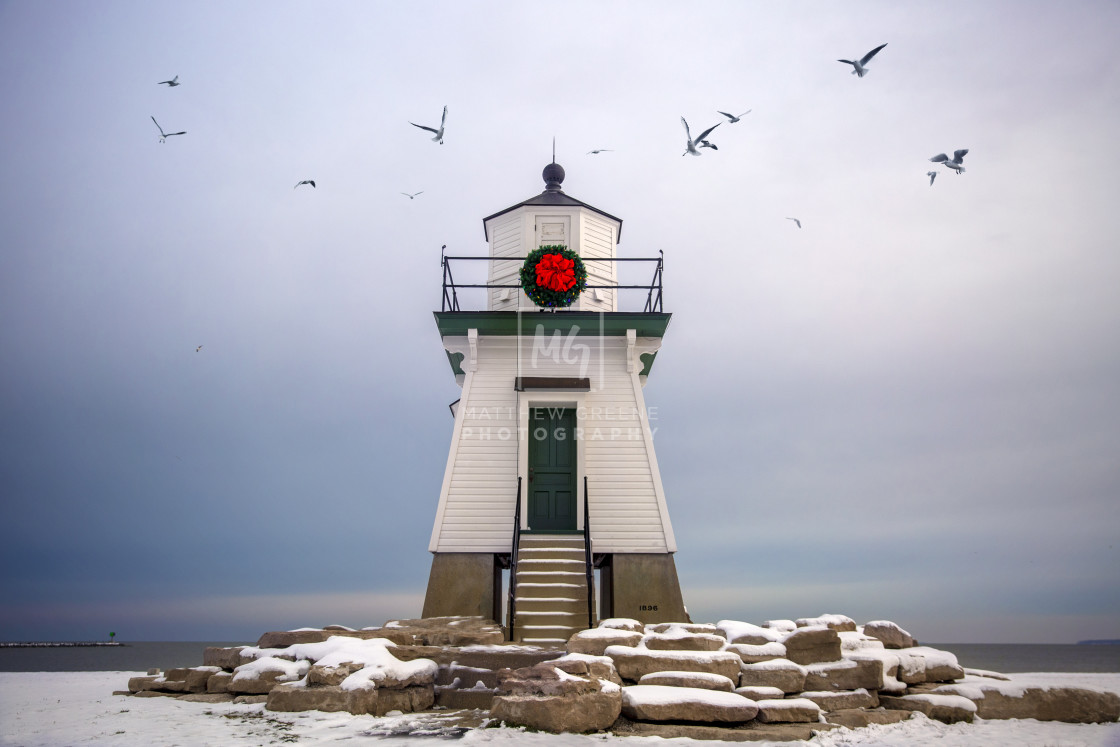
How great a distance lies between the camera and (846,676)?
28.9 feet

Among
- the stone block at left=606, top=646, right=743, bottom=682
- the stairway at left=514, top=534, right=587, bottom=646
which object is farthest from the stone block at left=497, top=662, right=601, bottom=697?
the stairway at left=514, top=534, right=587, bottom=646

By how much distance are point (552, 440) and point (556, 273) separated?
3180 millimetres

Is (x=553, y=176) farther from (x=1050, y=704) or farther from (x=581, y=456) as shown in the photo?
(x=1050, y=704)

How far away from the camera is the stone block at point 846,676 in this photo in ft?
28.7

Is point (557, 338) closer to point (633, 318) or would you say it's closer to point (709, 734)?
point (633, 318)

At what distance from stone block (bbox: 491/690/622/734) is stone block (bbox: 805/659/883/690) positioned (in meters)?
2.75

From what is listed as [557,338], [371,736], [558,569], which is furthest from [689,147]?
[371,736]

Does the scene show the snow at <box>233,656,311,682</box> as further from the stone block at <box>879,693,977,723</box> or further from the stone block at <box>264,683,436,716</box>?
the stone block at <box>879,693,977,723</box>

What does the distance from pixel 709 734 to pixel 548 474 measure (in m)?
8.06

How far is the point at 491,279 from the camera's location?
16.0 m

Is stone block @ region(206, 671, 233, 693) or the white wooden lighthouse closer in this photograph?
stone block @ region(206, 671, 233, 693)

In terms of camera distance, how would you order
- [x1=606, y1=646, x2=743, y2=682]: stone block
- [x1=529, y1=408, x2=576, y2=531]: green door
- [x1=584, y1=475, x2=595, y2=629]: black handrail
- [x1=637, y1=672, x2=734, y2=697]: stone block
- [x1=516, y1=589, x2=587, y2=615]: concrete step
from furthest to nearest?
[x1=529, y1=408, x2=576, y2=531]: green door, [x1=516, y1=589, x2=587, y2=615]: concrete step, [x1=584, y1=475, x2=595, y2=629]: black handrail, [x1=606, y1=646, x2=743, y2=682]: stone block, [x1=637, y1=672, x2=734, y2=697]: stone block

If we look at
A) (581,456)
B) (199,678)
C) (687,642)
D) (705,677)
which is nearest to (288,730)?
(199,678)

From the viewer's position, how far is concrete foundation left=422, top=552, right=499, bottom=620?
43.3 feet
